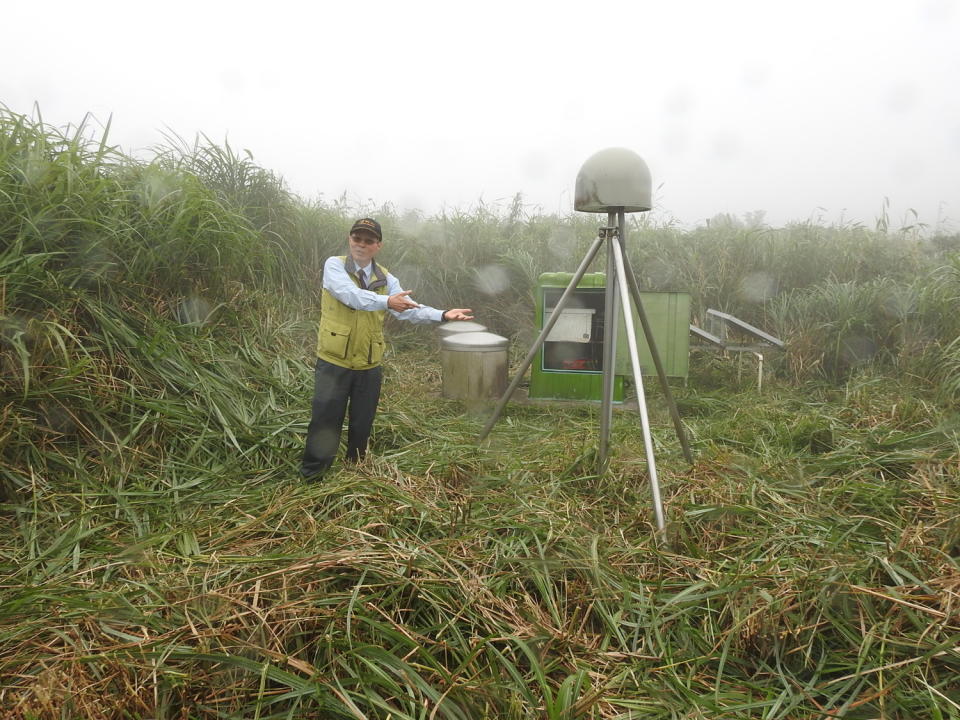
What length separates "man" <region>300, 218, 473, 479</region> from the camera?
332 centimetres

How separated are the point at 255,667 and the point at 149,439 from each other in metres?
2.05

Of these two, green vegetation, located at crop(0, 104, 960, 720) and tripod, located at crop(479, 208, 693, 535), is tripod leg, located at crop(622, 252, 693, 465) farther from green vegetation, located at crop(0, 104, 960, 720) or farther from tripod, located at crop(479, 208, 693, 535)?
green vegetation, located at crop(0, 104, 960, 720)

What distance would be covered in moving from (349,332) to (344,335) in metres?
0.03

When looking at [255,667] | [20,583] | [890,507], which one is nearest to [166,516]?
[20,583]

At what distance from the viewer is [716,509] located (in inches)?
103

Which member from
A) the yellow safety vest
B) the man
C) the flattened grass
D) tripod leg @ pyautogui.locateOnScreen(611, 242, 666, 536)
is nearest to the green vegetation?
the flattened grass

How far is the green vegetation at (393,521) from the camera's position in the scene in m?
1.76

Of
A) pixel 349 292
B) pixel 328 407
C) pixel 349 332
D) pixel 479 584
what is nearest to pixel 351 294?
pixel 349 292

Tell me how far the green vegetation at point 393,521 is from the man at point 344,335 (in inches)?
11.0

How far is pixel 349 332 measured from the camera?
10.9ft

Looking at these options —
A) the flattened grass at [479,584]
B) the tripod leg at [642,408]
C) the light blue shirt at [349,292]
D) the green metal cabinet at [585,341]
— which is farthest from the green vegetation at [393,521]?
the light blue shirt at [349,292]

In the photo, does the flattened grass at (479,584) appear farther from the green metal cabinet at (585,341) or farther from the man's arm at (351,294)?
the green metal cabinet at (585,341)

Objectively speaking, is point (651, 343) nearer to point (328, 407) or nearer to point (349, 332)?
A: point (349, 332)

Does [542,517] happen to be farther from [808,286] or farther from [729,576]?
[808,286]
